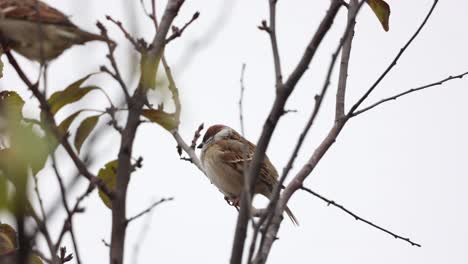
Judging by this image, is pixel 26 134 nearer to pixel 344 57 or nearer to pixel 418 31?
pixel 418 31

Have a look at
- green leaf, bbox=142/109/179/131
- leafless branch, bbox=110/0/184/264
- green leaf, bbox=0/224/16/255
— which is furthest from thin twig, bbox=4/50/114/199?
green leaf, bbox=0/224/16/255

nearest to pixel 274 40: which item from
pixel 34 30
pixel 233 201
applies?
pixel 34 30

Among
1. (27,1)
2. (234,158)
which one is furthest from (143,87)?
(234,158)

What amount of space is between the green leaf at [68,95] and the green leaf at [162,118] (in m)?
0.22

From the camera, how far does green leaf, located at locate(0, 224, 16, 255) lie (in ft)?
8.24

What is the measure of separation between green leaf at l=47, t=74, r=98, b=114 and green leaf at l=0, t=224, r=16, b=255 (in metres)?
0.55

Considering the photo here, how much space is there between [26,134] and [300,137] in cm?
82

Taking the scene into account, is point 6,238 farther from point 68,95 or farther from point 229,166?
point 229,166

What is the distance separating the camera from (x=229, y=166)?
716 cm

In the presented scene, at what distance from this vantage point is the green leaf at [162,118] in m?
2.39

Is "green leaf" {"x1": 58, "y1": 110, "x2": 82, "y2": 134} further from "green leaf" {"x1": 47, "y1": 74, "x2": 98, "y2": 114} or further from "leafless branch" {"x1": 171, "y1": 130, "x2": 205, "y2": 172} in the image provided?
"leafless branch" {"x1": 171, "y1": 130, "x2": 205, "y2": 172}

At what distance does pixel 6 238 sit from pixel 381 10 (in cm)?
193

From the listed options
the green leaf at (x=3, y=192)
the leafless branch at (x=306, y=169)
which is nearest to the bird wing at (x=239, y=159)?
the leafless branch at (x=306, y=169)

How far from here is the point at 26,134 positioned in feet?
4.69
